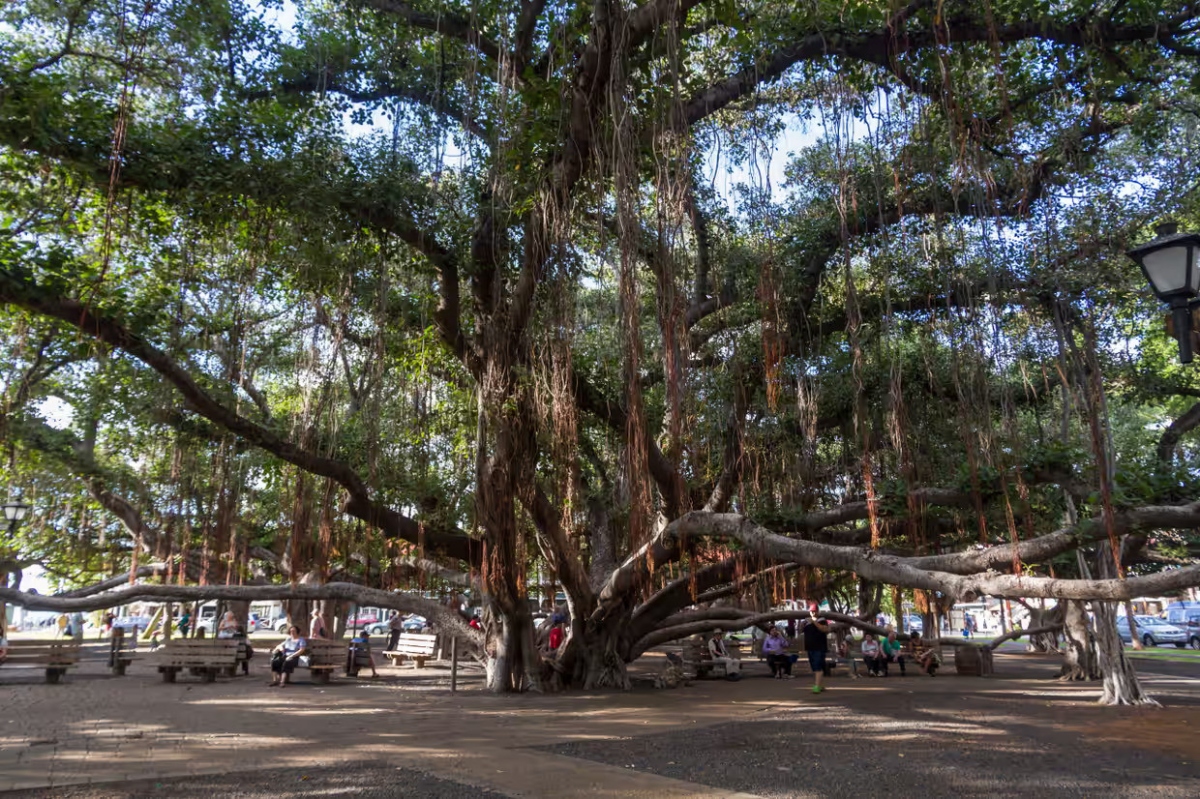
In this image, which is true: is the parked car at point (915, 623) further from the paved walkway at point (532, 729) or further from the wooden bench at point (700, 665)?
the paved walkway at point (532, 729)

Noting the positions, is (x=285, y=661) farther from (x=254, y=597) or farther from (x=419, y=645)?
Result: (x=419, y=645)

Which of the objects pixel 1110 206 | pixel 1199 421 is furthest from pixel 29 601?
pixel 1199 421

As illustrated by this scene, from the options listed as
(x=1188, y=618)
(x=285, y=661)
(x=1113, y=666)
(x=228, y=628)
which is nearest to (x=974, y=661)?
(x=1113, y=666)

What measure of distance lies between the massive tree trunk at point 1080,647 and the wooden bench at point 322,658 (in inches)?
424

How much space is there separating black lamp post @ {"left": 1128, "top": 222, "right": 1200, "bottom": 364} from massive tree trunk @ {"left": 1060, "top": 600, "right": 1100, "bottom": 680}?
9.11 metres

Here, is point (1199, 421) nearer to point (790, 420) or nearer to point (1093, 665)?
point (1093, 665)

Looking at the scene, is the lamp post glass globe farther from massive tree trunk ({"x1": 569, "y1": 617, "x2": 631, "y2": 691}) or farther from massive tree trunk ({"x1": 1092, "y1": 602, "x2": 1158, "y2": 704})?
massive tree trunk ({"x1": 1092, "y1": 602, "x2": 1158, "y2": 704})

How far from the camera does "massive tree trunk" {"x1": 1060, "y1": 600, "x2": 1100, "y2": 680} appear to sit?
11.7 m

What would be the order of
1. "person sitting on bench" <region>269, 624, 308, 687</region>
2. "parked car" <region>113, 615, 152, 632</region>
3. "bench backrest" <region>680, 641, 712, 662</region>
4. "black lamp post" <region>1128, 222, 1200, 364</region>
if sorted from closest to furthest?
"black lamp post" <region>1128, 222, 1200, 364</region>
"person sitting on bench" <region>269, 624, 308, 687</region>
"bench backrest" <region>680, 641, 712, 662</region>
"parked car" <region>113, 615, 152, 632</region>

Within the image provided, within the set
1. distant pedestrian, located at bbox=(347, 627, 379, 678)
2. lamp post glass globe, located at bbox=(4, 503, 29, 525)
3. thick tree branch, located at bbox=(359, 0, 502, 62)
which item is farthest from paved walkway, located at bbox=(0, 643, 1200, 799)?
thick tree branch, located at bbox=(359, 0, 502, 62)

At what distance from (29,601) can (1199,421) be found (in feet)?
50.6

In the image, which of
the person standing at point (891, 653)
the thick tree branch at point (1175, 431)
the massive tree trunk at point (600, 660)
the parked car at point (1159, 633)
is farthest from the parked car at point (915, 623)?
the massive tree trunk at point (600, 660)

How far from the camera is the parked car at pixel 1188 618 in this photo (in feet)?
80.8

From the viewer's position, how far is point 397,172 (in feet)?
25.8
